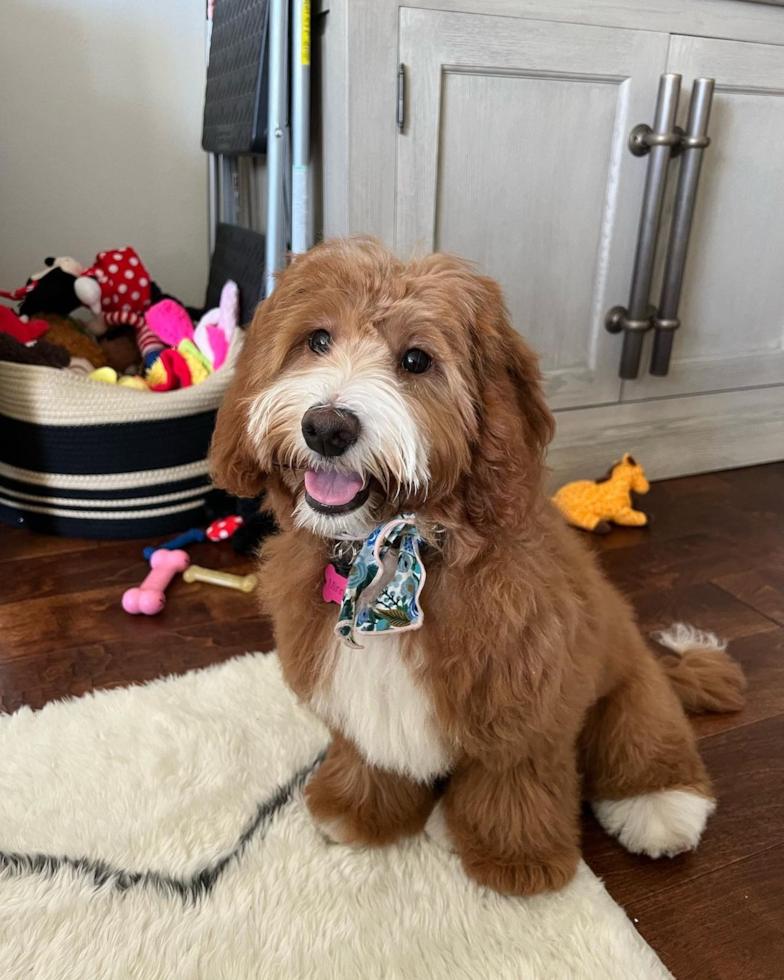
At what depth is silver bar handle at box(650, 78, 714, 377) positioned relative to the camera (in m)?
1.86

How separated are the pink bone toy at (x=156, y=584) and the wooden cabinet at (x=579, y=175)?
85cm

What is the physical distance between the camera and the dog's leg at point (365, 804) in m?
1.07

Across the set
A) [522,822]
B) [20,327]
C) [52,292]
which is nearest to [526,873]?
[522,822]

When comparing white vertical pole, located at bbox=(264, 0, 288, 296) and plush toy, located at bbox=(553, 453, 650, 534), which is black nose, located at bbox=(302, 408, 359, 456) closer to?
white vertical pole, located at bbox=(264, 0, 288, 296)

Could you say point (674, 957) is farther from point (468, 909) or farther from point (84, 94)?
point (84, 94)

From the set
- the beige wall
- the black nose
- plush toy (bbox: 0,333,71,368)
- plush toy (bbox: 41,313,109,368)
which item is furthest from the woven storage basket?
the black nose

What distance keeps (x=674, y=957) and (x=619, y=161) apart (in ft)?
5.58

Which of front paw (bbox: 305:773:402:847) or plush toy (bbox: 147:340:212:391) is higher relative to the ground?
plush toy (bbox: 147:340:212:391)

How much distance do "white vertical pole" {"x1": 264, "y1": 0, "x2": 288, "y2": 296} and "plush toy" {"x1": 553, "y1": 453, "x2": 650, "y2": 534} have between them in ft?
3.08

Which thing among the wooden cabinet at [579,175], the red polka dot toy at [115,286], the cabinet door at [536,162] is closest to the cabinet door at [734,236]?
the wooden cabinet at [579,175]

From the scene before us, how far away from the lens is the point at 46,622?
161 cm

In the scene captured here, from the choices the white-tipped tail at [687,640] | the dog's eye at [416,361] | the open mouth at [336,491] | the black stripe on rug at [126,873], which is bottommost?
the black stripe on rug at [126,873]

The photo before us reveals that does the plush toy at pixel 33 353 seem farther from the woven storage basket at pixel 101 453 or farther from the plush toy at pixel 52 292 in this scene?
the plush toy at pixel 52 292

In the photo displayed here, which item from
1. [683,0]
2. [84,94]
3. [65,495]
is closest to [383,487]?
[65,495]
